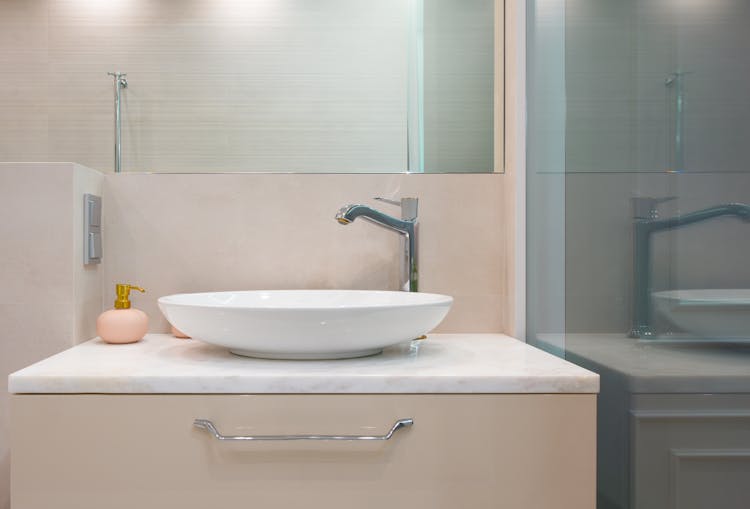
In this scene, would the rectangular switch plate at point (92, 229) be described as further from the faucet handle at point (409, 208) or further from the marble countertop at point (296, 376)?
the faucet handle at point (409, 208)

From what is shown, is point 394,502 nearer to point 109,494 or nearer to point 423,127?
point 109,494

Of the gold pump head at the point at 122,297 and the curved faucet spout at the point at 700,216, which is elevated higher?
the curved faucet spout at the point at 700,216

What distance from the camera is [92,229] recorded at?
3.95 ft

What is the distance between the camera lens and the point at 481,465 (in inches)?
32.9

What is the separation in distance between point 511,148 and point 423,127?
0.21m

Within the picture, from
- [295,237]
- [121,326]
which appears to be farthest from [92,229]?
[295,237]

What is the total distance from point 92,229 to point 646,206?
1.05 metres

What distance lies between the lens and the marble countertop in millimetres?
827

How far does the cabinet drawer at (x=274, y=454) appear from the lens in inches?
32.4

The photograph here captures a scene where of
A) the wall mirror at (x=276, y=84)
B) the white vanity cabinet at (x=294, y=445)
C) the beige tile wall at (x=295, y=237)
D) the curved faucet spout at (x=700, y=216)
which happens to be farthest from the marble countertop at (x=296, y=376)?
the wall mirror at (x=276, y=84)

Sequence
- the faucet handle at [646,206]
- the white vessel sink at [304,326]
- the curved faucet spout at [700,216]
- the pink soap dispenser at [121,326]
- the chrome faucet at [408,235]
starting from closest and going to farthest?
the curved faucet spout at [700,216], the faucet handle at [646,206], the white vessel sink at [304,326], the pink soap dispenser at [121,326], the chrome faucet at [408,235]

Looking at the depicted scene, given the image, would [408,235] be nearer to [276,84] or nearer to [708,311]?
[276,84]

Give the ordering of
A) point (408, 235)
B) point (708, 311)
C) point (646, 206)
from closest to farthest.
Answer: point (708, 311) < point (646, 206) < point (408, 235)

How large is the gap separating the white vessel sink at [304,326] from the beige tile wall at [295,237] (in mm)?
354
